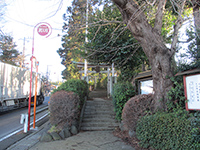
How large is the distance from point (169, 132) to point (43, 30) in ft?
21.1

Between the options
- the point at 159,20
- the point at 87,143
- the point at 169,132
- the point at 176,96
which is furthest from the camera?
the point at 159,20

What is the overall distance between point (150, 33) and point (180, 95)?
2344mm

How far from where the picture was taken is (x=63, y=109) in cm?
657

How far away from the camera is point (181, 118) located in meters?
4.20

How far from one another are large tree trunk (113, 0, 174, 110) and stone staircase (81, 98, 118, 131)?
124 inches

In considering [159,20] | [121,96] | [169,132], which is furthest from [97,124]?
[159,20]

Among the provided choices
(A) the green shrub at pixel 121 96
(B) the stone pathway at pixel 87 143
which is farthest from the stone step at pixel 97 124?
(B) the stone pathway at pixel 87 143

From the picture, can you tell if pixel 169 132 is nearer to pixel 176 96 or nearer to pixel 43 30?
pixel 176 96

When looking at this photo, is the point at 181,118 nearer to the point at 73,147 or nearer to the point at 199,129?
the point at 199,129

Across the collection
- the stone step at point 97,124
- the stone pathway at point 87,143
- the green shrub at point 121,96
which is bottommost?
the stone pathway at point 87,143

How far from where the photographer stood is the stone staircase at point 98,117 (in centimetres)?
783

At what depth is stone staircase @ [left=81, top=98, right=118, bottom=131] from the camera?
7832 millimetres

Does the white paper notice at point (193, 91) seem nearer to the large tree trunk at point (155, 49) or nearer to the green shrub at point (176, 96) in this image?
the green shrub at point (176, 96)

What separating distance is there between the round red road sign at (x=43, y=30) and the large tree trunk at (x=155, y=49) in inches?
131
